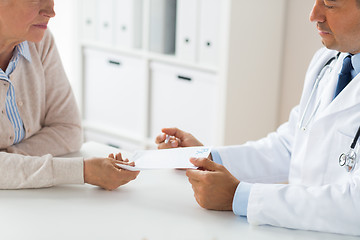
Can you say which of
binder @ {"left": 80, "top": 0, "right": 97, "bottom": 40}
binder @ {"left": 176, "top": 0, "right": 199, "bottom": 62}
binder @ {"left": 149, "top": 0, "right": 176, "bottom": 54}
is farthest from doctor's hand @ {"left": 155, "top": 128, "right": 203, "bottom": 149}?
binder @ {"left": 80, "top": 0, "right": 97, "bottom": 40}

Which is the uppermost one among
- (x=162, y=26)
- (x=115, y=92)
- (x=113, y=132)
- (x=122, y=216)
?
(x=162, y=26)

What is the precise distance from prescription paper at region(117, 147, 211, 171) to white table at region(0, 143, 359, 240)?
2.6 inches

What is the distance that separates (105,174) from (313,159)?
1.85 feet

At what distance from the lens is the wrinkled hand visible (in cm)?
156

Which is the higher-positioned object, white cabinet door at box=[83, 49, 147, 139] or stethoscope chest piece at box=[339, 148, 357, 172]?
stethoscope chest piece at box=[339, 148, 357, 172]

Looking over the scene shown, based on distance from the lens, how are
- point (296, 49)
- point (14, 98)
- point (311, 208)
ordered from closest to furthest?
point (311, 208)
point (14, 98)
point (296, 49)

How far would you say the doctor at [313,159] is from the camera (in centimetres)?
137

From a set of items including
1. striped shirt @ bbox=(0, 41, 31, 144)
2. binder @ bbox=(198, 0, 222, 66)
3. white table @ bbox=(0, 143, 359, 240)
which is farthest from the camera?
binder @ bbox=(198, 0, 222, 66)

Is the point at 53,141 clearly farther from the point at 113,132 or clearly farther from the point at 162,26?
the point at 113,132

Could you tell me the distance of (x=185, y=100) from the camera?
3.24 m

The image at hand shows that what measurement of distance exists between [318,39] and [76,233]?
2122 mm

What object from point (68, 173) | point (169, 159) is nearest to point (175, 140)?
point (169, 159)

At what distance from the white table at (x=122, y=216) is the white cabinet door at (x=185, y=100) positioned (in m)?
1.55

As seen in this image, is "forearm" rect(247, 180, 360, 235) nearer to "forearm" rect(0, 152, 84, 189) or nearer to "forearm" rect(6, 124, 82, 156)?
"forearm" rect(0, 152, 84, 189)
